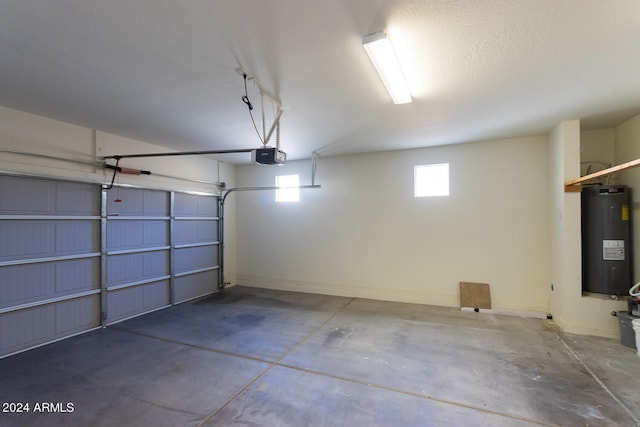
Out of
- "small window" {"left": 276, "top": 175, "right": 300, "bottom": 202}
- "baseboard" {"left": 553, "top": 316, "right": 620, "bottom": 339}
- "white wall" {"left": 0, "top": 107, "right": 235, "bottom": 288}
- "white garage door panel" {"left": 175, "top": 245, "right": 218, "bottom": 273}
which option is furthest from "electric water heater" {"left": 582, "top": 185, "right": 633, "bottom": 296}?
"white wall" {"left": 0, "top": 107, "right": 235, "bottom": 288}

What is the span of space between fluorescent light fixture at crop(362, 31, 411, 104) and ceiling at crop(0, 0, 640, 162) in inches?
2.3

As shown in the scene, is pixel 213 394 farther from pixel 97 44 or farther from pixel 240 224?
pixel 240 224

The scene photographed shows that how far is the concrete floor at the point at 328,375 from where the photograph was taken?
6.61 feet

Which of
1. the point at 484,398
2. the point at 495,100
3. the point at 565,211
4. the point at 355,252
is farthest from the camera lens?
the point at 355,252

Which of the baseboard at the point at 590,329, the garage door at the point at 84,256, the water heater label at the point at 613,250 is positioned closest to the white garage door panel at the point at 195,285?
the garage door at the point at 84,256

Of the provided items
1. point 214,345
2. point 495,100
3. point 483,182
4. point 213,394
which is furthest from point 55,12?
point 483,182

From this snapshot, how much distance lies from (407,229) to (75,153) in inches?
196

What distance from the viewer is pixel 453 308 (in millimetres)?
4477

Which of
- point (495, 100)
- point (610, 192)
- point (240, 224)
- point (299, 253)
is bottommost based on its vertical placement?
point (299, 253)

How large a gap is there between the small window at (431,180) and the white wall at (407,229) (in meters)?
0.10

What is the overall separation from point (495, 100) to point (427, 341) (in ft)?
9.07

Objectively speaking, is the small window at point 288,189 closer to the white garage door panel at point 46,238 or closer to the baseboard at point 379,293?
the baseboard at point 379,293

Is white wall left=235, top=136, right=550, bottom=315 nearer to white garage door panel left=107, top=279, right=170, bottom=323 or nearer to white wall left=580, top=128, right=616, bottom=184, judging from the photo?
white wall left=580, top=128, right=616, bottom=184

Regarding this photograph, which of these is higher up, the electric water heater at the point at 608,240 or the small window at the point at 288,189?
the small window at the point at 288,189
